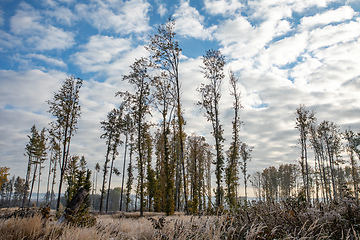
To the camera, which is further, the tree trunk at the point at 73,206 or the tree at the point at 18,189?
the tree at the point at 18,189

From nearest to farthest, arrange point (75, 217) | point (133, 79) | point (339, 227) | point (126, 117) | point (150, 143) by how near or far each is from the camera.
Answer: point (339, 227)
point (75, 217)
point (133, 79)
point (126, 117)
point (150, 143)

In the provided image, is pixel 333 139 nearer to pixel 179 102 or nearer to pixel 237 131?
pixel 237 131

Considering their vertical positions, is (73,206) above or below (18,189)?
above

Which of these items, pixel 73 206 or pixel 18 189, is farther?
pixel 18 189

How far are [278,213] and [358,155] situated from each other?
3120cm

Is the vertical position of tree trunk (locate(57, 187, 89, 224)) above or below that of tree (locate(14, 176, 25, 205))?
above

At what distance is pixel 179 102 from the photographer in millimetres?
16594

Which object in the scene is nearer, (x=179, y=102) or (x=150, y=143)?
(x=179, y=102)

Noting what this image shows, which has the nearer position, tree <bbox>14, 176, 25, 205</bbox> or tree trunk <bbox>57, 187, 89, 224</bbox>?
tree trunk <bbox>57, 187, 89, 224</bbox>

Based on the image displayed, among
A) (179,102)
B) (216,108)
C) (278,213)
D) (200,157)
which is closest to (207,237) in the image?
(278,213)

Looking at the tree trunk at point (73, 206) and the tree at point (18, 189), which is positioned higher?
the tree trunk at point (73, 206)

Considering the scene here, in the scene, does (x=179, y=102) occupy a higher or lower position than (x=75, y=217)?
higher

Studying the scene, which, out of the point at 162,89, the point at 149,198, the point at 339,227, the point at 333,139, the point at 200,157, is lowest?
the point at 149,198

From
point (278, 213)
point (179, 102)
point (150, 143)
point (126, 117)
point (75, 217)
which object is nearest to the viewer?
point (278, 213)
